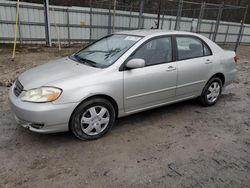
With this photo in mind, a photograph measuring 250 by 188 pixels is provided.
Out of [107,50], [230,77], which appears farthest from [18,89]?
[230,77]

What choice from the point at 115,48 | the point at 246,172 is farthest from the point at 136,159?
the point at 115,48

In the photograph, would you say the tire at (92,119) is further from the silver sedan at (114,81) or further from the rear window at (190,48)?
the rear window at (190,48)

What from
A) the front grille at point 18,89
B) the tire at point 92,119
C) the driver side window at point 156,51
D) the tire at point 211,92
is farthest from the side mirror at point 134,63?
the tire at point 211,92

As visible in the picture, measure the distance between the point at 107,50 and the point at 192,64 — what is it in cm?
157

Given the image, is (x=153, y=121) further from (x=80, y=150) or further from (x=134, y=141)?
(x=80, y=150)

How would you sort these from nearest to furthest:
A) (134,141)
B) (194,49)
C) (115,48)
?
(134,141)
(115,48)
(194,49)

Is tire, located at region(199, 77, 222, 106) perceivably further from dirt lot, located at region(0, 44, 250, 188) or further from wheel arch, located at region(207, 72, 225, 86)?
dirt lot, located at region(0, 44, 250, 188)

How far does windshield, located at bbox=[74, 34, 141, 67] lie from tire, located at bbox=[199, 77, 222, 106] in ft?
6.00

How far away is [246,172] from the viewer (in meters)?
2.73

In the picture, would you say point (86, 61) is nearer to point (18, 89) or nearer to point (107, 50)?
point (107, 50)

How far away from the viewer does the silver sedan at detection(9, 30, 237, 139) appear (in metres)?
2.91

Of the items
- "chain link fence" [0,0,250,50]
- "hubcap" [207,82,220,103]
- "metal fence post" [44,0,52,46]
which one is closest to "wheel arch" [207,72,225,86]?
"hubcap" [207,82,220,103]

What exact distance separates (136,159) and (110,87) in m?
1.04

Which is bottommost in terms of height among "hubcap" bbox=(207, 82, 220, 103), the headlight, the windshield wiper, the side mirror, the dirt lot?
the dirt lot
